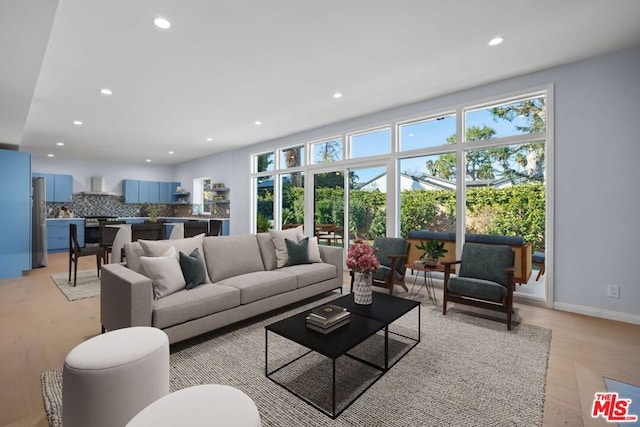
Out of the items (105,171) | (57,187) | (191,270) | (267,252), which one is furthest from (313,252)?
(105,171)

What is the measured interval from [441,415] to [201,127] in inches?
238

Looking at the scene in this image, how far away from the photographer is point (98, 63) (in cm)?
332

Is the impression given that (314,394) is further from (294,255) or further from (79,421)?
(294,255)

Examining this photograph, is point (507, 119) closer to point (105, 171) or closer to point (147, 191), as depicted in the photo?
point (147, 191)

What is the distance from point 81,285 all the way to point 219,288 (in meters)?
3.22

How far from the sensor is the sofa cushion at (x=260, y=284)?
294cm

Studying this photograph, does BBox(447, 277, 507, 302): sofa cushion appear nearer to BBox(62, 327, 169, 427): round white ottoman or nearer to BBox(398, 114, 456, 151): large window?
BBox(398, 114, 456, 151): large window

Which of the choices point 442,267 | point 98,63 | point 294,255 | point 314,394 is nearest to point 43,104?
point 98,63

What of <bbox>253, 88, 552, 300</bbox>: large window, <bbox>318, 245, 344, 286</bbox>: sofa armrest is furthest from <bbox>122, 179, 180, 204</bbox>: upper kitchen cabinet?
<bbox>318, 245, 344, 286</bbox>: sofa armrest

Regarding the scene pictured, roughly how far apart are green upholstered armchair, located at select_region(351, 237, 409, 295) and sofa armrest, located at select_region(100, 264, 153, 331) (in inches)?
99.4

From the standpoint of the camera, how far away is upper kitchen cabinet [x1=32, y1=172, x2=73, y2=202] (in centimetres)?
848

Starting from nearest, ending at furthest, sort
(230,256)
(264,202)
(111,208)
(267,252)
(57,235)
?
(230,256) < (267,252) < (264,202) < (57,235) < (111,208)

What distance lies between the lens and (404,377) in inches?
83.2

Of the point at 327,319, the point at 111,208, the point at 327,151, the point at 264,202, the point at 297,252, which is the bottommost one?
the point at 327,319
